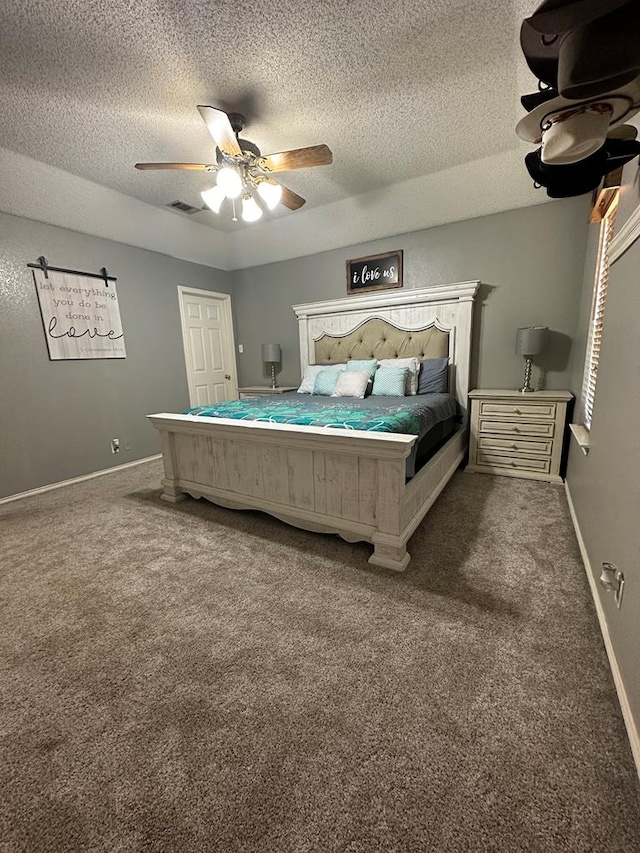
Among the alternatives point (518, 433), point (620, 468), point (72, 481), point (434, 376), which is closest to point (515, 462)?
point (518, 433)

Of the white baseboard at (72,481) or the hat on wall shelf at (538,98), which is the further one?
the white baseboard at (72,481)

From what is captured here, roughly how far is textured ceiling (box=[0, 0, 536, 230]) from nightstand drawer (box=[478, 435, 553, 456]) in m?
2.37

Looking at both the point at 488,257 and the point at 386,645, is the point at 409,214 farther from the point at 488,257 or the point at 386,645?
the point at 386,645

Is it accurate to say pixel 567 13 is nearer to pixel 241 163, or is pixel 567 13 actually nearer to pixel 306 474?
pixel 306 474

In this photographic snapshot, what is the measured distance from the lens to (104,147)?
8.56 feet

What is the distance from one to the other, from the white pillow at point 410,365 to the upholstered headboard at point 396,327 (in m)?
0.22

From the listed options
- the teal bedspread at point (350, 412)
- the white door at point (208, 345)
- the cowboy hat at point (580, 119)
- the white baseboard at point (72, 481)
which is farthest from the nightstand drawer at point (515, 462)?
the white baseboard at point (72, 481)

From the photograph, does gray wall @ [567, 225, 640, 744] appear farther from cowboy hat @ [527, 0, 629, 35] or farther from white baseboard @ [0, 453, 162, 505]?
white baseboard @ [0, 453, 162, 505]

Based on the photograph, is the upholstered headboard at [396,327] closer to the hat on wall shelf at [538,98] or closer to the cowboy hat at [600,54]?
the hat on wall shelf at [538,98]

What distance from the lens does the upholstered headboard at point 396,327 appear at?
11.2 ft

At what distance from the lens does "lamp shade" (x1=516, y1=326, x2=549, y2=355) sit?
294cm

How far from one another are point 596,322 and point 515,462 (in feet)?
4.30

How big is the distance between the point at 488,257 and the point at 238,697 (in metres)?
3.79

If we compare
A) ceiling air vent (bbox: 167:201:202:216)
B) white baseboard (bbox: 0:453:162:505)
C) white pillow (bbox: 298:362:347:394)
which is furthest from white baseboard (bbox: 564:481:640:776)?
ceiling air vent (bbox: 167:201:202:216)
